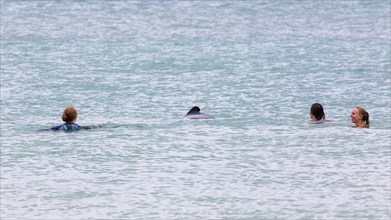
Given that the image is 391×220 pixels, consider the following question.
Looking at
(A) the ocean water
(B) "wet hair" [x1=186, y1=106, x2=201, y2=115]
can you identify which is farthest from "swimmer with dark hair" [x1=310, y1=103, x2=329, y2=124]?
(B) "wet hair" [x1=186, y1=106, x2=201, y2=115]

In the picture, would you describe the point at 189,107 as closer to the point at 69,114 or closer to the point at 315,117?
the point at 315,117

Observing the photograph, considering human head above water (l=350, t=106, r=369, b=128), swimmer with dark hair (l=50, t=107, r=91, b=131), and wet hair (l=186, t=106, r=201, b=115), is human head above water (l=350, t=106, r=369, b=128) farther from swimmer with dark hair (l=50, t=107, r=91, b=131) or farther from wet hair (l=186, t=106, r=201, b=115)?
swimmer with dark hair (l=50, t=107, r=91, b=131)

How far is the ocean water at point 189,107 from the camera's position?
20859 mm

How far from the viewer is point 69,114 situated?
25.8 meters

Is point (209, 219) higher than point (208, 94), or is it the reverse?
point (208, 94)

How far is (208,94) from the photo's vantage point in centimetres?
3102

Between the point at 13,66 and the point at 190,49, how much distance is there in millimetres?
6635

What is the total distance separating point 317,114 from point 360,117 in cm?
119

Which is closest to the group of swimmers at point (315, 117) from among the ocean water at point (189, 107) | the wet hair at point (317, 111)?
the wet hair at point (317, 111)

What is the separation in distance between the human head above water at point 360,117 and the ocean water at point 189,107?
0.67ft

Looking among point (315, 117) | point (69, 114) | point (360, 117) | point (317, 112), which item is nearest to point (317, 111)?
point (317, 112)

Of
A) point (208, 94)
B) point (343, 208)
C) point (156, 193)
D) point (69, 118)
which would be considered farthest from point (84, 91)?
point (343, 208)

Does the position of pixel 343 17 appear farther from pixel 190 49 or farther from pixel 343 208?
pixel 343 208

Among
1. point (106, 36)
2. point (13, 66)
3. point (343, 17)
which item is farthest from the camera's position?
point (343, 17)
